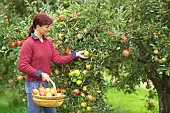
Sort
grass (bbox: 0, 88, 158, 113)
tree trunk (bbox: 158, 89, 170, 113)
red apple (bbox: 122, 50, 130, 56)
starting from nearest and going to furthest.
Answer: red apple (bbox: 122, 50, 130, 56), tree trunk (bbox: 158, 89, 170, 113), grass (bbox: 0, 88, 158, 113)

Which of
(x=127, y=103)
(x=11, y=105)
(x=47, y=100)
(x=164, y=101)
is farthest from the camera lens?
(x=127, y=103)

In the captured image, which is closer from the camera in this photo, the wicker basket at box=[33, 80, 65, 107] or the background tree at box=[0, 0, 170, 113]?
the wicker basket at box=[33, 80, 65, 107]

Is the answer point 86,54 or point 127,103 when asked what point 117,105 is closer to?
point 127,103

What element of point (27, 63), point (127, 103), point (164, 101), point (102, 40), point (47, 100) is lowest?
point (127, 103)

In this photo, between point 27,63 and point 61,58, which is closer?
point 27,63

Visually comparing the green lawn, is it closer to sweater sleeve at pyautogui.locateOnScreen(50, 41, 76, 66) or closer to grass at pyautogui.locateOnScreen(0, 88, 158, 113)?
grass at pyautogui.locateOnScreen(0, 88, 158, 113)

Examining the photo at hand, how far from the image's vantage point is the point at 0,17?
704cm

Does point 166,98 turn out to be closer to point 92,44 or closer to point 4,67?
point 92,44

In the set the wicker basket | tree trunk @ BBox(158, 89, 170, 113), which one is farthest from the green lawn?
the wicker basket

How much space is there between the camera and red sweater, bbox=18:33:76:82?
3.58m

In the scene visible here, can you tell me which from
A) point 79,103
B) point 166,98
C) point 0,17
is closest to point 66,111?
point 79,103

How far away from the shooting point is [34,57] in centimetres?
367

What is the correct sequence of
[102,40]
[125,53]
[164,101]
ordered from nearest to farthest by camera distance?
[125,53]
[102,40]
[164,101]

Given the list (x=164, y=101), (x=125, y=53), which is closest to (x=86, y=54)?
(x=125, y=53)
